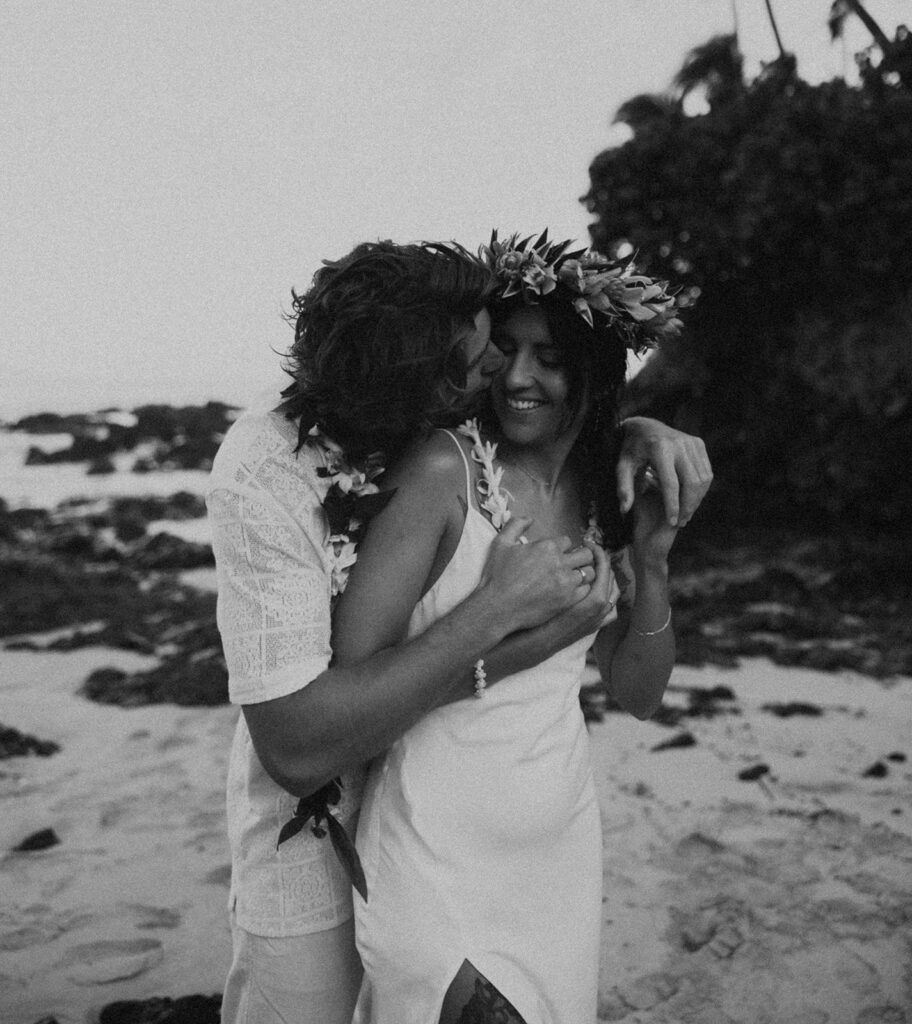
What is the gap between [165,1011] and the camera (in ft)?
11.4

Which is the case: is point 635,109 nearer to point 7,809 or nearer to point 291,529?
point 7,809

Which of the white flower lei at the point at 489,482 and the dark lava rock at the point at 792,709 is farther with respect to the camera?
the dark lava rock at the point at 792,709

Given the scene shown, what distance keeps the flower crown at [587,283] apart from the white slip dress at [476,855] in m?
0.43

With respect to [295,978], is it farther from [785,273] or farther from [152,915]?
[785,273]

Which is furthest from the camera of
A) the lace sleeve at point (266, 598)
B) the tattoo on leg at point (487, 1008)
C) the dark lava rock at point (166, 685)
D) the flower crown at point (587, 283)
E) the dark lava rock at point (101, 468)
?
the dark lava rock at point (101, 468)

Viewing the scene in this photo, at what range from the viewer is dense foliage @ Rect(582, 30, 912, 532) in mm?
10797

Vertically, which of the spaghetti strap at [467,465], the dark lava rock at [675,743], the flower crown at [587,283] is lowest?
the dark lava rock at [675,743]

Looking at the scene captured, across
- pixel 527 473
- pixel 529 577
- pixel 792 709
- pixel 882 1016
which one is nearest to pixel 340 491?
pixel 529 577

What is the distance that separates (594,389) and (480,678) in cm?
79

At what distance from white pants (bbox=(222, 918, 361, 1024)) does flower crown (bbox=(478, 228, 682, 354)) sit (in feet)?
4.64

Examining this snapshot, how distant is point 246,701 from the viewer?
5.82 ft

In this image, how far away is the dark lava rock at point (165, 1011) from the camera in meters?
3.44

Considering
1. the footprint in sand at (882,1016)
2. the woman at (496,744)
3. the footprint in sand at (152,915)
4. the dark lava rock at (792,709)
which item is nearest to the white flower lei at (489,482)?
the woman at (496,744)

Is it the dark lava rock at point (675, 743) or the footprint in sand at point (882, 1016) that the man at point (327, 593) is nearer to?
the footprint in sand at point (882, 1016)
